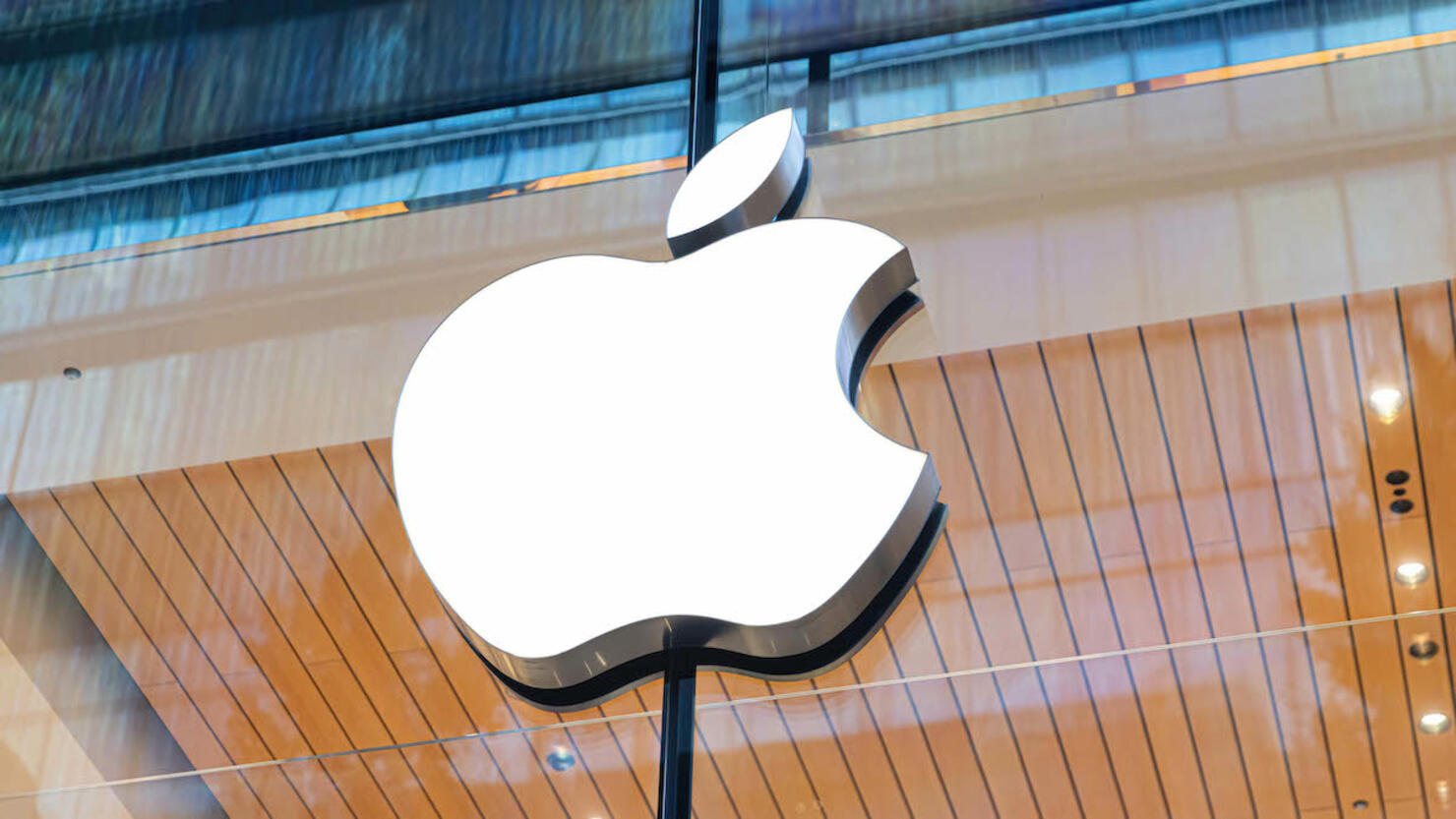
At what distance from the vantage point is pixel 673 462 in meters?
1.15

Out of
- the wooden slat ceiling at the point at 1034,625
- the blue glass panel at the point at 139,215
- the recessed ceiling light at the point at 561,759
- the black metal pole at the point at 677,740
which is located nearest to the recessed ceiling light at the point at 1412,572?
the wooden slat ceiling at the point at 1034,625

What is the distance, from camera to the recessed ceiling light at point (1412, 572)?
1.05 m

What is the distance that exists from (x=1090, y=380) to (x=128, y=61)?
1533 millimetres

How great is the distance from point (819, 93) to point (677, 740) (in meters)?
0.94

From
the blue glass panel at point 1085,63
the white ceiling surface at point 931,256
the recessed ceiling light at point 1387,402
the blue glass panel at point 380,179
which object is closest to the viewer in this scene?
the recessed ceiling light at point 1387,402

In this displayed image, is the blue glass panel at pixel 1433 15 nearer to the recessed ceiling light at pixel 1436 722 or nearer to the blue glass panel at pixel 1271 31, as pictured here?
the blue glass panel at pixel 1271 31

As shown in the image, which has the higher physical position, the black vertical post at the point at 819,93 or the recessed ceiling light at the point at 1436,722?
the black vertical post at the point at 819,93

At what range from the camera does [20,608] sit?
1437 millimetres

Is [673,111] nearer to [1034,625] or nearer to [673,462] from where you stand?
[673,462]

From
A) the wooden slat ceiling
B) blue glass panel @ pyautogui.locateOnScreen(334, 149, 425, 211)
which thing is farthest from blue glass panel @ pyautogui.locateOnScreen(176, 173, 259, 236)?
the wooden slat ceiling

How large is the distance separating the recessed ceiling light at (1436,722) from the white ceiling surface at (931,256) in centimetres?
44

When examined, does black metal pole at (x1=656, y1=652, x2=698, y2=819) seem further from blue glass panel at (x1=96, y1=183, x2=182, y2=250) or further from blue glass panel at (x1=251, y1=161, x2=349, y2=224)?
blue glass panel at (x1=96, y1=183, x2=182, y2=250)

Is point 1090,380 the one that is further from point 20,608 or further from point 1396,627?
point 20,608

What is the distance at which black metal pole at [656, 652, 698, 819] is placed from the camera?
3.42 feet
